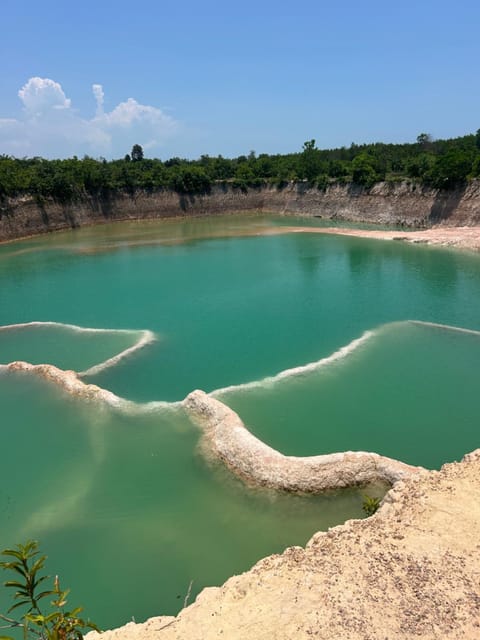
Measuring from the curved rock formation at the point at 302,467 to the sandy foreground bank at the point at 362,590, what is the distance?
252cm

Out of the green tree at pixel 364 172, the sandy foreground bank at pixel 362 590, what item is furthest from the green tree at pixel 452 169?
the sandy foreground bank at pixel 362 590

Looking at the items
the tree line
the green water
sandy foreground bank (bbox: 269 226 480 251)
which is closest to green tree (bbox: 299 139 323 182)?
the tree line

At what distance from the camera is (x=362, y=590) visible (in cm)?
807

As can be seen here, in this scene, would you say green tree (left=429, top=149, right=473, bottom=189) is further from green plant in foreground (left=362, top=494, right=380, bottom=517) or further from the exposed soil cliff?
green plant in foreground (left=362, top=494, right=380, bottom=517)

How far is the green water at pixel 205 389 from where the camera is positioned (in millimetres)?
11242

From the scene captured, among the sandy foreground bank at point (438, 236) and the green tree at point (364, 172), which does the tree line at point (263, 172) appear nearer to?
the green tree at point (364, 172)

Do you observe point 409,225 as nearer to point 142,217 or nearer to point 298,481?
point 142,217

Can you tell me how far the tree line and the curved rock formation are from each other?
44452mm

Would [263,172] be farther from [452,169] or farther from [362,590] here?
[362,590]

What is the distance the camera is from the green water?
36.9ft

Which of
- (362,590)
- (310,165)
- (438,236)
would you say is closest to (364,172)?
(310,165)

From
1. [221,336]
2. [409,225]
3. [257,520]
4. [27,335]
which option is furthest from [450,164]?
[257,520]

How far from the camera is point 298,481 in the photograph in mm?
12758

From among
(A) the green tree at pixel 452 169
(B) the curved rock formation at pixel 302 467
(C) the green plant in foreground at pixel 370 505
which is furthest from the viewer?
(A) the green tree at pixel 452 169
